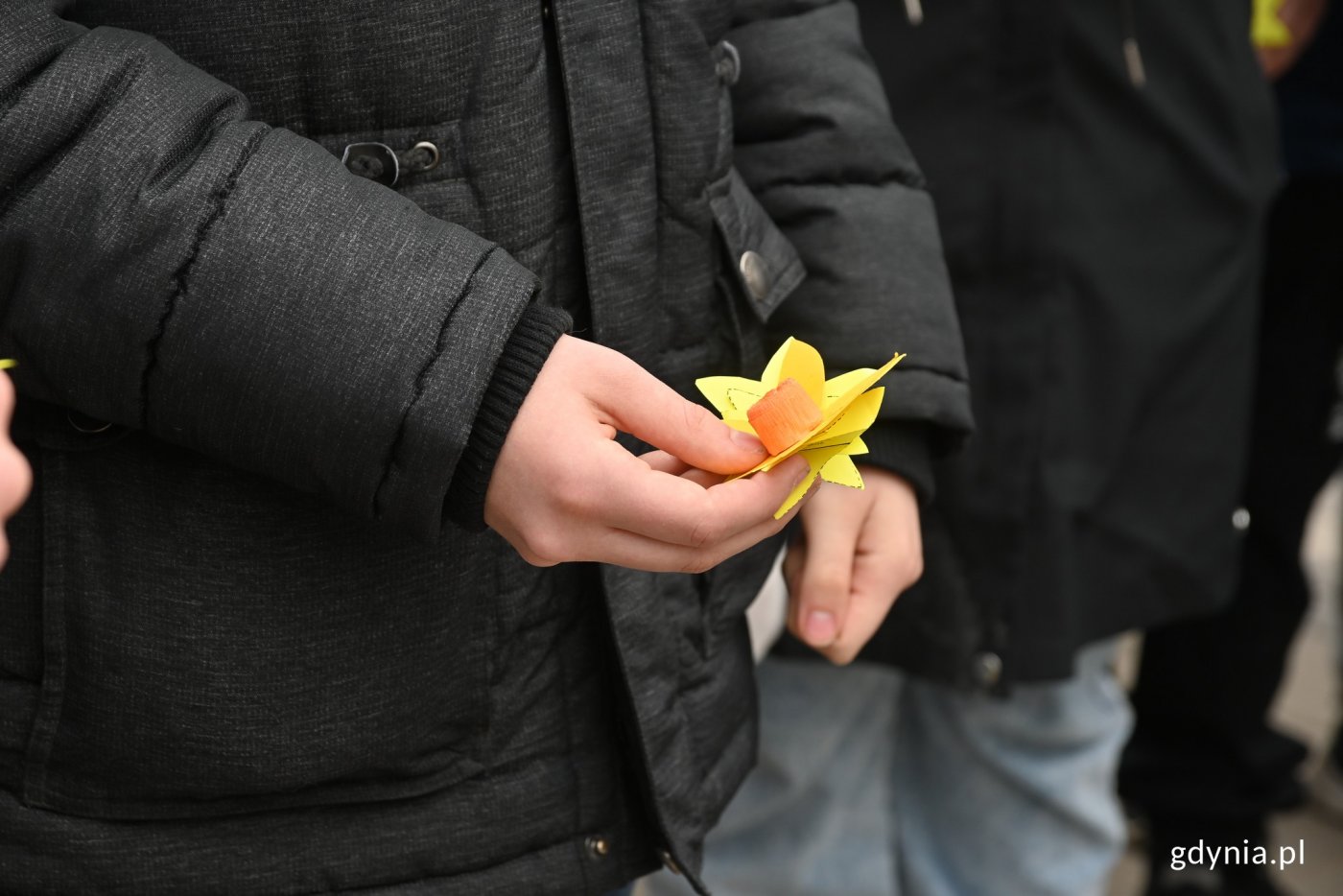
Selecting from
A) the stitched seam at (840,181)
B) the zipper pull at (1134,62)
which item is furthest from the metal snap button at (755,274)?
the zipper pull at (1134,62)

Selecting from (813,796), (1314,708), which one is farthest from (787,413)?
(1314,708)

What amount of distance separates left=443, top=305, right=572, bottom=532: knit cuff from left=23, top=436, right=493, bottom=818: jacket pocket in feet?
0.36

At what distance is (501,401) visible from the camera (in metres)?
0.73

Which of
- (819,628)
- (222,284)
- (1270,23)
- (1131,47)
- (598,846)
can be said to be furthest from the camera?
(1270,23)

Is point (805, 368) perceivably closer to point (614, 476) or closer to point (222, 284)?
point (614, 476)

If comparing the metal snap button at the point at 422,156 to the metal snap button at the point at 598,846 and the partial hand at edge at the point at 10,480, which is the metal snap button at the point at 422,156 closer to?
the partial hand at edge at the point at 10,480

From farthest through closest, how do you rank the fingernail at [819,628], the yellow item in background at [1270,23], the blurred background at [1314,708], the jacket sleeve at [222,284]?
1. the blurred background at [1314,708]
2. the yellow item in background at [1270,23]
3. the fingernail at [819,628]
4. the jacket sleeve at [222,284]

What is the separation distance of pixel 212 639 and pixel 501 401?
235 millimetres

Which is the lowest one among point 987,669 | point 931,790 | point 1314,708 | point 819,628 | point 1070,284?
point 1314,708

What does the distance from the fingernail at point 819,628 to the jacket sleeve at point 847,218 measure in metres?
0.13

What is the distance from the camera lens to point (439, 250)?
0.73 meters

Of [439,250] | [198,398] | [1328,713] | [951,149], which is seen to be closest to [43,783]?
[198,398]

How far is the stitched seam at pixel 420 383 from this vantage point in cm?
71

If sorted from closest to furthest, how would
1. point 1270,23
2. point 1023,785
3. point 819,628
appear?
point 819,628 → point 1023,785 → point 1270,23
